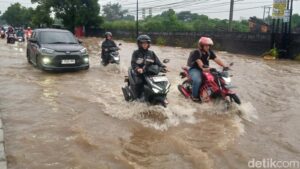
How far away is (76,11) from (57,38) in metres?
41.7

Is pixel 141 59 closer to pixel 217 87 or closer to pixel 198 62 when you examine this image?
pixel 198 62

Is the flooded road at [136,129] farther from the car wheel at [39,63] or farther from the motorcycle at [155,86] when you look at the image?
the car wheel at [39,63]

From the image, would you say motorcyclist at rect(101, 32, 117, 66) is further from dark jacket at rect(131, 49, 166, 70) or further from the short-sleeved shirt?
dark jacket at rect(131, 49, 166, 70)

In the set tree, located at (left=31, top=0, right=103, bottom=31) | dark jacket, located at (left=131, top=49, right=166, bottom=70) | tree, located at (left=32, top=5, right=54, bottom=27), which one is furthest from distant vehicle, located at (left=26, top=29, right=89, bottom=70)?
tree, located at (left=32, top=5, right=54, bottom=27)

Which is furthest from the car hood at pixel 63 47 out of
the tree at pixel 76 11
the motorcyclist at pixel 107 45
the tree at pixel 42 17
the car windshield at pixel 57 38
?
the tree at pixel 42 17

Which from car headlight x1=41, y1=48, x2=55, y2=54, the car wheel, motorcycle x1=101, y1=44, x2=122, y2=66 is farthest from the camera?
motorcycle x1=101, y1=44, x2=122, y2=66

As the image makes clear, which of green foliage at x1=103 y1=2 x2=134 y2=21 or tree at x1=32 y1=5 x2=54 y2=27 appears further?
green foliage at x1=103 y1=2 x2=134 y2=21

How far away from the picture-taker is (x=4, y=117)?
7102 mm

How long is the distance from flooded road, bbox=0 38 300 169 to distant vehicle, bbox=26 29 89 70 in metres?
2.05

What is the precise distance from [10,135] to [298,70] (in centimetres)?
1294

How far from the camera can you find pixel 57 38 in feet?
45.6

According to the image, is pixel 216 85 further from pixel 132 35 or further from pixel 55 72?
pixel 132 35

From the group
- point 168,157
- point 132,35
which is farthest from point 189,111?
point 132,35

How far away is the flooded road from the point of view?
16.8 feet
